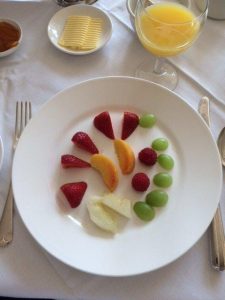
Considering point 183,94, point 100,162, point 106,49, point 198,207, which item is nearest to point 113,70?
point 106,49

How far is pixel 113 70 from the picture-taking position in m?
0.88

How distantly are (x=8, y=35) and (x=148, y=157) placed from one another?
0.49 m

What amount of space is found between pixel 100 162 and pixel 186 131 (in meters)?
0.19

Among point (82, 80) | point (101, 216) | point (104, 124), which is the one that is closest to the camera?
point (101, 216)

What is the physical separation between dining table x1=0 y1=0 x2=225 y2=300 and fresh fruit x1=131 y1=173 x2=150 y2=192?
133 mm

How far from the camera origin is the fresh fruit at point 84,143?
703 mm

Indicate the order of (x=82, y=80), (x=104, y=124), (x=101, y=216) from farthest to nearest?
A: (x=82, y=80) → (x=104, y=124) → (x=101, y=216)

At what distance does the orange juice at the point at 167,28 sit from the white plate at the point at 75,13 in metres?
0.14

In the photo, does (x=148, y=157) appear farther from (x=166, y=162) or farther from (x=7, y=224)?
(x=7, y=224)

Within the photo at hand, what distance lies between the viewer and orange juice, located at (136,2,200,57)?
75 cm

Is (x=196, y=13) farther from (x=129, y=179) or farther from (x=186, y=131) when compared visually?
(x=129, y=179)

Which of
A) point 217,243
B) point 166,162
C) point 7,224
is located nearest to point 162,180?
point 166,162

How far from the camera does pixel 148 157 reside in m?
0.68

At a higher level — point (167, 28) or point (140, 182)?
point (167, 28)
